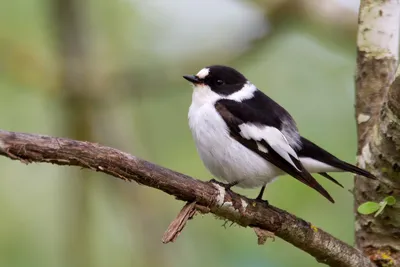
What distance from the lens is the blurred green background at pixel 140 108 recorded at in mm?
5270

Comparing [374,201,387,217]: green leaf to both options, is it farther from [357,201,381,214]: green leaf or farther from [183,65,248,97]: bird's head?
[183,65,248,97]: bird's head

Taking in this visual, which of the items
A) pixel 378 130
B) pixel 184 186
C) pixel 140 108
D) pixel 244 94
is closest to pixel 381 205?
pixel 378 130

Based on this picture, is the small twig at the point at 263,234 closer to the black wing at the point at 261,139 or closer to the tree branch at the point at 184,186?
the tree branch at the point at 184,186

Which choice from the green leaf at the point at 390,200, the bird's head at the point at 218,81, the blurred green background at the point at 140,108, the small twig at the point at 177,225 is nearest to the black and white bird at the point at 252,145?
the bird's head at the point at 218,81

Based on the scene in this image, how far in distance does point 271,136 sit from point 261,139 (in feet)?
0.21

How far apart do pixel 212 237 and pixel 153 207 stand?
0.79 m

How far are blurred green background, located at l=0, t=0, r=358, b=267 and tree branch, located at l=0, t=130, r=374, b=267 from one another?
1.88 metres

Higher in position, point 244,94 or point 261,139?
point 244,94

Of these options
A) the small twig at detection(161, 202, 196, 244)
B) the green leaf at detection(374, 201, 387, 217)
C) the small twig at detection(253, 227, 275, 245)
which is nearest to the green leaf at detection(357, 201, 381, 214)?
the green leaf at detection(374, 201, 387, 217)

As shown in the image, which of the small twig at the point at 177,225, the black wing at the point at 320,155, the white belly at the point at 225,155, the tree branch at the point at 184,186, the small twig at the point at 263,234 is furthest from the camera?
the white belly at the point at 225,155

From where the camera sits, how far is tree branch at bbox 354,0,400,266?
3102mm

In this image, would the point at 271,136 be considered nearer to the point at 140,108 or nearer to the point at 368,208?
the point at 368,208

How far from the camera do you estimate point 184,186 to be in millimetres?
2676

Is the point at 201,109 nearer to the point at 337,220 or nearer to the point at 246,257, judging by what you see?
the point at 246,257
